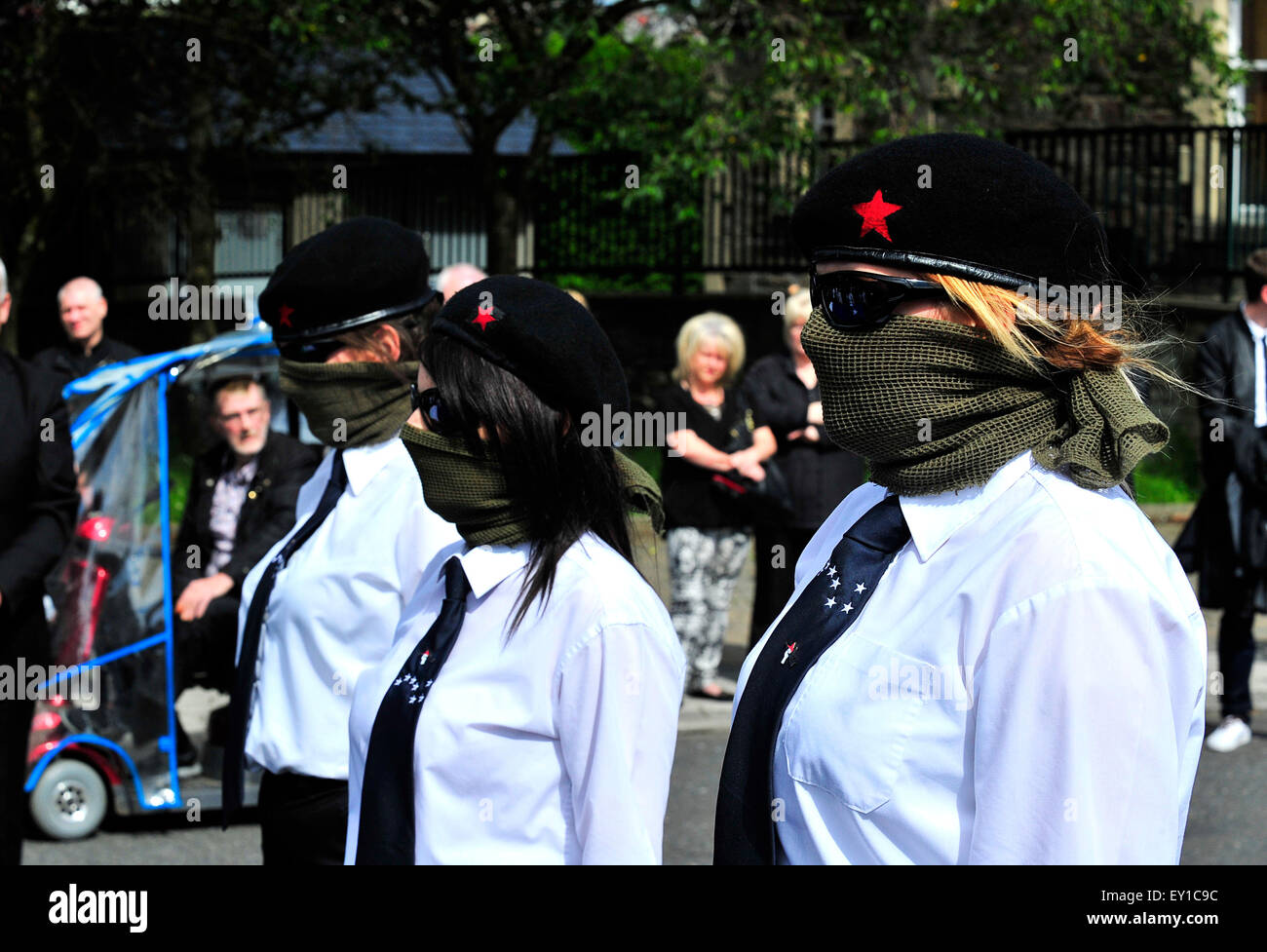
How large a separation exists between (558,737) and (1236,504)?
17.8ft

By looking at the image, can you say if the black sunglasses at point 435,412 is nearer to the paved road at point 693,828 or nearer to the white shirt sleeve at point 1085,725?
the white shirt sleeve at point 1085,725

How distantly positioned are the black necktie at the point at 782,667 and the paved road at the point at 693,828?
11.5ft

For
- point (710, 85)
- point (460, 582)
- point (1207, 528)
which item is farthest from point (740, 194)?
point (460, 582)

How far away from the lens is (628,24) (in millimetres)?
16562

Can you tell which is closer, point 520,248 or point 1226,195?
point 1226,195

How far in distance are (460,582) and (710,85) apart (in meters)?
10.1

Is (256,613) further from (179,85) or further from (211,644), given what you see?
(179,85)

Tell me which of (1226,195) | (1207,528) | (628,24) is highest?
(628,24)

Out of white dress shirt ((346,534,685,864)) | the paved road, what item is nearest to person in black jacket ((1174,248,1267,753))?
the paved road

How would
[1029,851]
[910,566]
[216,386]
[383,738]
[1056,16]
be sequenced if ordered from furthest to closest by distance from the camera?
1. [1056,16]
2. [216,386]
3. [383,738]
4. [910,566]
5. [1029,851]

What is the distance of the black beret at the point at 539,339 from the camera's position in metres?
2.46

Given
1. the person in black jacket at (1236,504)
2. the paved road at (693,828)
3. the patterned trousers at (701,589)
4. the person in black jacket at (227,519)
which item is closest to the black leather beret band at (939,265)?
the paved road at (693,828)

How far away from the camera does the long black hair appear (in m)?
2.47

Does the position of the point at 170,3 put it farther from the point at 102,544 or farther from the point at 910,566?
the point at 910,566
